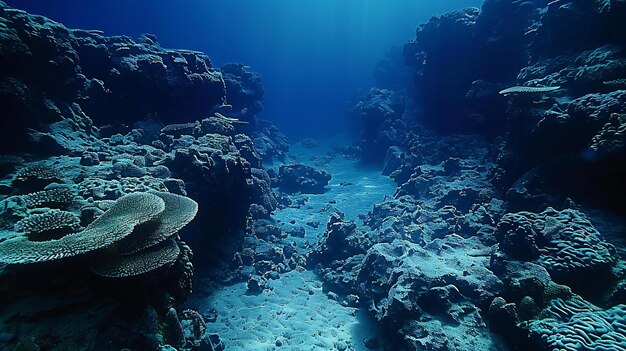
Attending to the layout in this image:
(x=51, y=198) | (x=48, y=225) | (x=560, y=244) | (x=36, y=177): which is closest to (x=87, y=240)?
(x=48, y=225)

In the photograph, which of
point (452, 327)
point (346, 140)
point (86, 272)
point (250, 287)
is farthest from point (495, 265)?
point (346, 140)

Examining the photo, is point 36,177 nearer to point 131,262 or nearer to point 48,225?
point 48,225

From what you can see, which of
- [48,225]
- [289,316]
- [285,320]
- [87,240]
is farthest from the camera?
[289,316]

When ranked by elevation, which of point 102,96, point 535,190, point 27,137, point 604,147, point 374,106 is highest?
point 374,106

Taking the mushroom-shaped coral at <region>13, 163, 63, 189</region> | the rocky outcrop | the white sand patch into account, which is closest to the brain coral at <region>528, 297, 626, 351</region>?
the white sand patch

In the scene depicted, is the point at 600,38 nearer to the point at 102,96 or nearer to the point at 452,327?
the point at 452,327

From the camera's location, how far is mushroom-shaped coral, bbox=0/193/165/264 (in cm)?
338

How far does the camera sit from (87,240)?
3.57 meters

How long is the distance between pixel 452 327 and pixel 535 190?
4972mm

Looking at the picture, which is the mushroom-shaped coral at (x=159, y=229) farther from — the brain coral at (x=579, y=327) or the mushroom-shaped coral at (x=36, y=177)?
the brain coral at (x=579, y=327)

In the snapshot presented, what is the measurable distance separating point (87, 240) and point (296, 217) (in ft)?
37.7

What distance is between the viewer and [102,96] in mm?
10836

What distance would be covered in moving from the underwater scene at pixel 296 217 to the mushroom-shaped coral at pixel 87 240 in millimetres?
31

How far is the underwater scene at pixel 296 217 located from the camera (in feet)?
13.1
